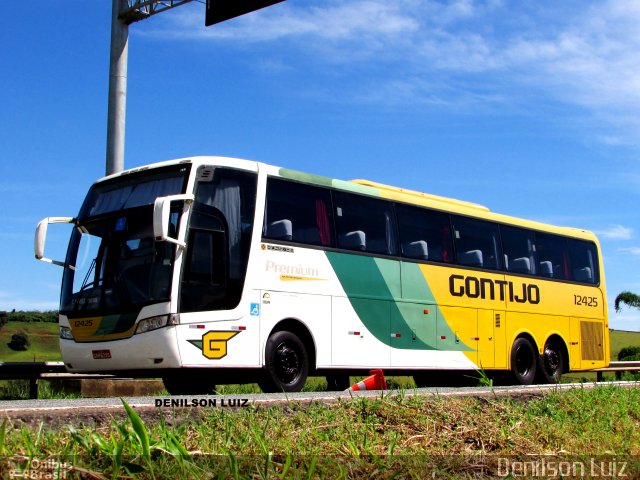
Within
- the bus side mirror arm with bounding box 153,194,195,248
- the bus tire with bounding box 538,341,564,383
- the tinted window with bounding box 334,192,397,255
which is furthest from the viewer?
the bus tire with bounding box 538,341,564,383

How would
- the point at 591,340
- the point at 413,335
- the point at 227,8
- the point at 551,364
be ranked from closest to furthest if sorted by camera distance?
the point at 413,335, the point at 227,8, the point at 551,364, the point at 591,340

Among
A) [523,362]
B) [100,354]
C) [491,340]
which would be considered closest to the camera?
[100,354]

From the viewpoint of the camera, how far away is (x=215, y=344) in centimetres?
1116

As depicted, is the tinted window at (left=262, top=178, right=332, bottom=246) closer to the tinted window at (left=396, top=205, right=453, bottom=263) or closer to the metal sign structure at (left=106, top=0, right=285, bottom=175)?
→ the tinted window at (left=396, top=205, right=453, bottom=263)

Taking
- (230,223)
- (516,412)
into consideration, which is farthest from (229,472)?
(230,223)

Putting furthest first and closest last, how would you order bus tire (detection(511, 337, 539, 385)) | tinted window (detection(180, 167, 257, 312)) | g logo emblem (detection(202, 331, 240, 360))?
bus tire (detection(511, 337, 539, 385)) < tinted window (detection(180, 167, 257, 312)) < g logo emblem (detection(202, 331, 240, 360))

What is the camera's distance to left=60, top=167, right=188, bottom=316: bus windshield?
1120cm

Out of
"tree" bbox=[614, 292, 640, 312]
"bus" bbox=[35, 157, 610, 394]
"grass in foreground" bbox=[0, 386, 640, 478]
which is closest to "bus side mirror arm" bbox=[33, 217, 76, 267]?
"bus" bbox=[35, 157, 610, 394]

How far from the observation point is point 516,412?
6977mm

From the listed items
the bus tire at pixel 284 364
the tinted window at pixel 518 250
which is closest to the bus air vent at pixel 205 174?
the bus tire at pixel 284 364

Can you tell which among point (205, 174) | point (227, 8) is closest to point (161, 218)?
point (205, 174)

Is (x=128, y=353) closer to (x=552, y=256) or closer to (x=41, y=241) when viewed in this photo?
(x=41, y=241)

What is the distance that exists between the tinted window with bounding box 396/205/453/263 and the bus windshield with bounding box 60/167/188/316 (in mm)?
4811

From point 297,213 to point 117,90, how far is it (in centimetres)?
537
